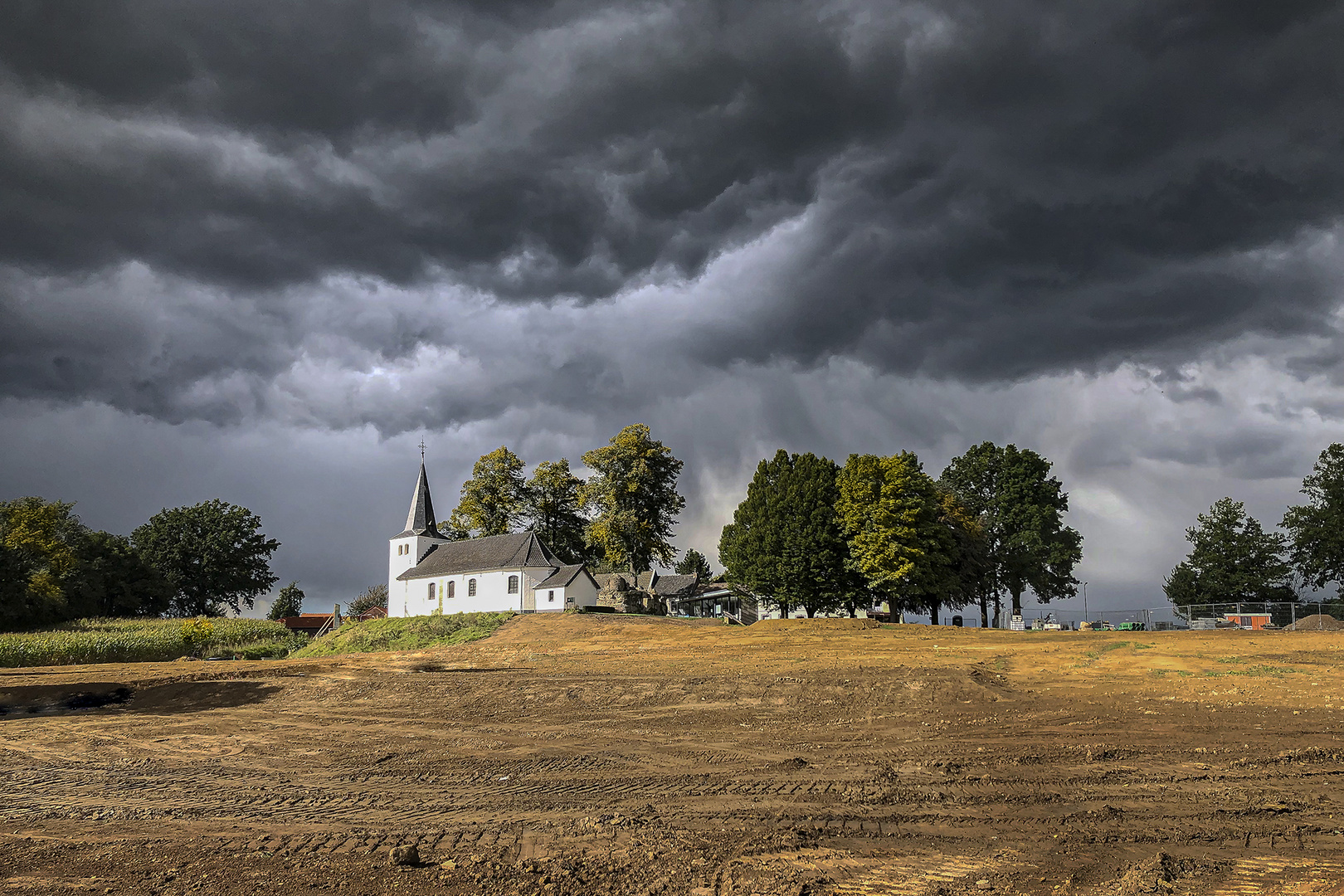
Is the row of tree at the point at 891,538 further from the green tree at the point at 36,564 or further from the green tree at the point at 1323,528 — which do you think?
the green tree at the point at 36,564

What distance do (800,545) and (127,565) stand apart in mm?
61712

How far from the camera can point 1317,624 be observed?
41.4 metres

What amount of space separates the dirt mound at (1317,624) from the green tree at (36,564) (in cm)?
7448

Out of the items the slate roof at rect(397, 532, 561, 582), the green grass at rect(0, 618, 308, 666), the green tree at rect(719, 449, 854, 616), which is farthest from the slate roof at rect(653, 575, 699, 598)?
the green grass at rect(0, 618, 308, 666)

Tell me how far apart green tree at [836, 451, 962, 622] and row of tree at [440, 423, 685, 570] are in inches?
615

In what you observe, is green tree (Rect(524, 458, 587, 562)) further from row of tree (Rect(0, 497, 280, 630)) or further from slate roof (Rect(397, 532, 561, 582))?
row of tree (Rect(0, 497, 280, 630))

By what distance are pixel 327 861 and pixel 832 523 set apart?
4374 centimetres

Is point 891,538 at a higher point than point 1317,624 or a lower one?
higher

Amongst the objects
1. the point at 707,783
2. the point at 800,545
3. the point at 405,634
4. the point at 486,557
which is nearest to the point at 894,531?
the point at 800,545

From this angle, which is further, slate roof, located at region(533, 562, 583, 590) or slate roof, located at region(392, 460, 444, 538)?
slate roof, located at region(392, 460, 444, 538)

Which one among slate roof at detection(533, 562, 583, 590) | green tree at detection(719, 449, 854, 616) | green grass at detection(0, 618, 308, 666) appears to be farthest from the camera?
slate roof at detection(533, 562, 583, 590)

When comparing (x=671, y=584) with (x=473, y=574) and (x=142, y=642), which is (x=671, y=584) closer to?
(x=473, y=574)

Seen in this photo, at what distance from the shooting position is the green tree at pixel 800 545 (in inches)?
1905

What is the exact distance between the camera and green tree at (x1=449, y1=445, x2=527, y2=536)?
6856 cm
